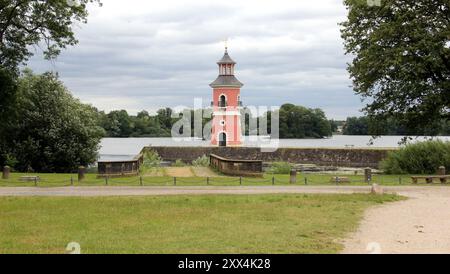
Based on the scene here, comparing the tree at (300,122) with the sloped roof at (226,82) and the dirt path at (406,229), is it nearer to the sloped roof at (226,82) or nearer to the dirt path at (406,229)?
the sloped roof at (226,82)

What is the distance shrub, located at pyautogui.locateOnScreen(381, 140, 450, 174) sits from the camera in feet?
128

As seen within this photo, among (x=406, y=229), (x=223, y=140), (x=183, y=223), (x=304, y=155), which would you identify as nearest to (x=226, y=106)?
(x=223, y=140)

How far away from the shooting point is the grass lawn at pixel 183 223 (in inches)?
488

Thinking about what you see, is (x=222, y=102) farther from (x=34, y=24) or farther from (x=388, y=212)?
(x=388, y=212)

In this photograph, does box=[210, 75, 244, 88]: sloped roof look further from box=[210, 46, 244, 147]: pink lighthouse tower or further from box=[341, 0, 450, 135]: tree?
box=[341, 0, 450, 135]: tree

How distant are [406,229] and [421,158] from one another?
85.0ft

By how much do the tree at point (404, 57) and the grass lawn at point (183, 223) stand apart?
477 inches

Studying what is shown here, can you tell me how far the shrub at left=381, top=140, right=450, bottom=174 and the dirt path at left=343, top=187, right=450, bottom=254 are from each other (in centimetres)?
1750

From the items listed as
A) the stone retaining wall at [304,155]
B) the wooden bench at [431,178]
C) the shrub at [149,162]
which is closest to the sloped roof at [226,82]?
the stone retaining wall at [304,155]

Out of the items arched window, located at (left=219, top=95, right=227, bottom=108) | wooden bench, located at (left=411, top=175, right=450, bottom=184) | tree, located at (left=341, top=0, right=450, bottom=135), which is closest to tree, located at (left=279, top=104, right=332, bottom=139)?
arched window, located at (left=219, top=95, right=227, bottom=108)

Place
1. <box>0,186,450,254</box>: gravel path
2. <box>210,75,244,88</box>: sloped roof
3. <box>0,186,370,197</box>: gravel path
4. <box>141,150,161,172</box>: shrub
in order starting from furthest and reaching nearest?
<box>210,75,244,88</box>: sloped roof
<box>141,150,161,172</box>: shrub
<box>0,186,370,197</box>: gravel path
<box>0,186,450,254</box>: gravel path

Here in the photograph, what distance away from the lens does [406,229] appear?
49.5 ft

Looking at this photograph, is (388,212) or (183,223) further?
(388,212)
